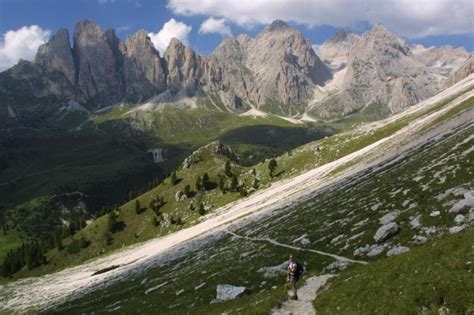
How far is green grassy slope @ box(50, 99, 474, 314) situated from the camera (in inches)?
1451

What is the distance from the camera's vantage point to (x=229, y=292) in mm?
39062

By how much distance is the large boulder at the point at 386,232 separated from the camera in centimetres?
3712

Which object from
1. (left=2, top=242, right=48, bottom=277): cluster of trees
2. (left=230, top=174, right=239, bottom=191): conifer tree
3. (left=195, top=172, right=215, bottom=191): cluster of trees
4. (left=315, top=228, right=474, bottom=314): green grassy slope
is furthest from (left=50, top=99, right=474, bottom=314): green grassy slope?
(left=2, top=242, right=48, bottom=277): cluster of trees

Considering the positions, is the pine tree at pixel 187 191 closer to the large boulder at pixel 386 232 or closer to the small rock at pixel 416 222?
the large boulder at pixel 386 232

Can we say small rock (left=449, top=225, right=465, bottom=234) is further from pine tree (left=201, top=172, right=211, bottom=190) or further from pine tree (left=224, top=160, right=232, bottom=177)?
pine tree (left=224, top=160, right=232, bottom=177)

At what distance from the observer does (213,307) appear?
1421 inches

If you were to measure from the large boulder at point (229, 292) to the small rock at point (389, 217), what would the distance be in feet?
50.0

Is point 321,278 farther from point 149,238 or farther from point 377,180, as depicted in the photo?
point 149,238

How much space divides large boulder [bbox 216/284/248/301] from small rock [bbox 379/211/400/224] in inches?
600

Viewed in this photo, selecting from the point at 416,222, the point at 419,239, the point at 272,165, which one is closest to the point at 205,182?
the point at 272,165

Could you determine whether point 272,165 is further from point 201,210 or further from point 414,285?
point 414,285

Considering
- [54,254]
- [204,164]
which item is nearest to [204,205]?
[204,164]

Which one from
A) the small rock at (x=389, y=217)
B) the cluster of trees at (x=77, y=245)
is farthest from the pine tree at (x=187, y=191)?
the small rock at (x=389, y=217)

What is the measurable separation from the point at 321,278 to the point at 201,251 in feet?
138
